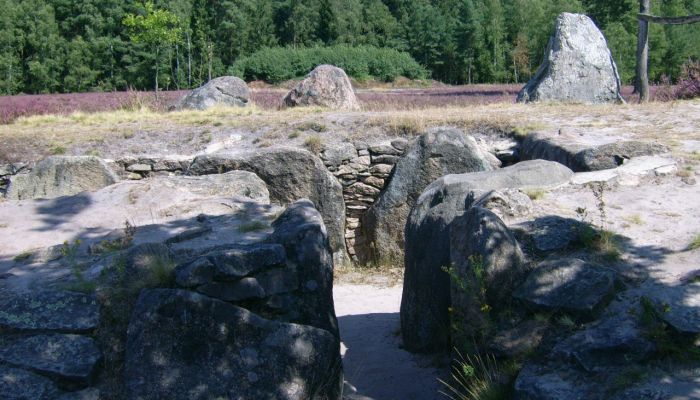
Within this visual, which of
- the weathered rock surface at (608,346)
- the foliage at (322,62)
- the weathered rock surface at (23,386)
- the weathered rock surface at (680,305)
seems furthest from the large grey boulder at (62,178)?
the foliage at (322,62)

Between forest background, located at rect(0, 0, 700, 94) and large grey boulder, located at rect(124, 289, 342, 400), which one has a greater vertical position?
forest background, located at rect(0, 0, 700, 94)

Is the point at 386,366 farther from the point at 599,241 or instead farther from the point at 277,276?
the point at 599,241

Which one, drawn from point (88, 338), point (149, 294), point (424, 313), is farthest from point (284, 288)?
point (424, 313)

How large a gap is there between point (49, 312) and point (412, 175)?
691cm

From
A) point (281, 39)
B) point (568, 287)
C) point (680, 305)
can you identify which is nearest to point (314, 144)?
point (568, 287)

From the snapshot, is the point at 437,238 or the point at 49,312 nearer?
the point at 49,312

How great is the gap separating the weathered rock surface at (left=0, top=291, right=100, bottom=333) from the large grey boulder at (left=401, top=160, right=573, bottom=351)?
3171 mm

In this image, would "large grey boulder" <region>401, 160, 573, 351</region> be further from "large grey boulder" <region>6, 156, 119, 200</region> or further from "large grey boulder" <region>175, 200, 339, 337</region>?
"large grey boulder" <region>6, 156, 119, 200</region>

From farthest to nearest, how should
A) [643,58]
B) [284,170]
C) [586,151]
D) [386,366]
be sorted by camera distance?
[643,58], [284,170], [586,151], [386,366]

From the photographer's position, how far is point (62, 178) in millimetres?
9008

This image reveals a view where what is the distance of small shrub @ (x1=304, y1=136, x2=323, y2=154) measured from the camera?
441 inches

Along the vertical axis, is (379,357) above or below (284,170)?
below

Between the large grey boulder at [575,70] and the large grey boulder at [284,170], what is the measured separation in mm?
7028

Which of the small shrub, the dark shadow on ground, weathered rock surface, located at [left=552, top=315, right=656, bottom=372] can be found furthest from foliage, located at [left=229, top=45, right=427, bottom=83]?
weathered rock surface, located at [left=552, top=315, right=656, bottom=372]
